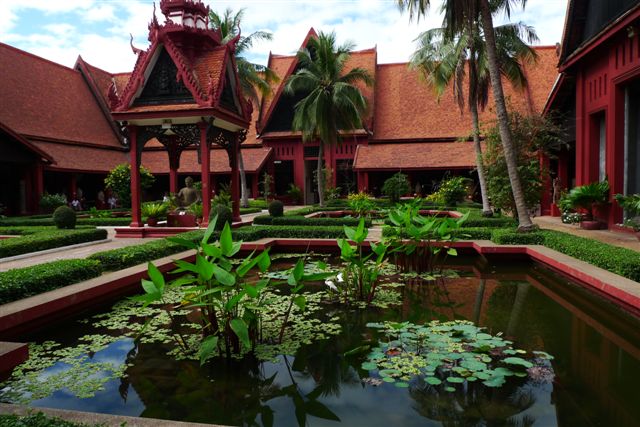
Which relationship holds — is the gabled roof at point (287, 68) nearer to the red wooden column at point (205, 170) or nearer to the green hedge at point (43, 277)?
the red wooden column at point (205, 170)

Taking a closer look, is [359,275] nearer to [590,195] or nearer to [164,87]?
[590,195]

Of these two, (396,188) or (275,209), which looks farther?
(396,188)

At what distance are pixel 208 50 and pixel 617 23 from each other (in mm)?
10741

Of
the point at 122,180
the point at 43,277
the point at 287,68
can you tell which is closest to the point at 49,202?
the point at 122,180

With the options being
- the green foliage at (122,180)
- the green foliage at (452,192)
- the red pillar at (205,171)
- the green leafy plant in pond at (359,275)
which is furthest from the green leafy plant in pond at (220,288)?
the green foliage at (122,180)

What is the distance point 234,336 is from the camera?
4.38 metres

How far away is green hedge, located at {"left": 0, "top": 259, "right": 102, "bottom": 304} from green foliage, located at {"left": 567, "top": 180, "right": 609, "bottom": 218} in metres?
11.4

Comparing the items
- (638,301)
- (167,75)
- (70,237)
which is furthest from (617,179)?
(70,237)

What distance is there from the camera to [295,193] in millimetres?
28656

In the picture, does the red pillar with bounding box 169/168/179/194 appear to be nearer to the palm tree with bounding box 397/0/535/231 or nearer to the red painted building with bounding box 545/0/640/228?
the palm tree with bounding box 397/0/535/231

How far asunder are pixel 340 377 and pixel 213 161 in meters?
25.4

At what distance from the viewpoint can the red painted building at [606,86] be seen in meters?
10.8

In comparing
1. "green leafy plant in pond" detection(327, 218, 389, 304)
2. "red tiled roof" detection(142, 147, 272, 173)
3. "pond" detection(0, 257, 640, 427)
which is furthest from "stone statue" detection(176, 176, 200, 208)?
"red tiled roof" detection(142, 147, 272, 173)

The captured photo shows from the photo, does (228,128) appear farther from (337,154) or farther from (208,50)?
(337,154)
